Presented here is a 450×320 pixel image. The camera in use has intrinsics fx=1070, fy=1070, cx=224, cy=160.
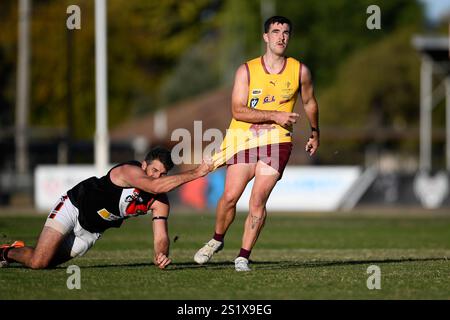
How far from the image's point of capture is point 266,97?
1198cm

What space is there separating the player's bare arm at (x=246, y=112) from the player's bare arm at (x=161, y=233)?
1251mm

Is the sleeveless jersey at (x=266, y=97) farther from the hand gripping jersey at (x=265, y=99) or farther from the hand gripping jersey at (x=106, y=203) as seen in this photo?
the hand gripping jersey at (x=106, y=203)

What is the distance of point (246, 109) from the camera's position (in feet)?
38.8

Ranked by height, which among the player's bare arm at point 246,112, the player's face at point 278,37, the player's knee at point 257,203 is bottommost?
the player's knee at point 257,203

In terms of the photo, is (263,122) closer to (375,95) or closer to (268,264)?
(268,264)

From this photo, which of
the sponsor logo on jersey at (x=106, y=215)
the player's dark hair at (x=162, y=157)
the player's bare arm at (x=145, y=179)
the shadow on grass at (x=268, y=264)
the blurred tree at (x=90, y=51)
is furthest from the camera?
the blurred tree at (x=90, y=51)

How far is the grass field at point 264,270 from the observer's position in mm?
9914

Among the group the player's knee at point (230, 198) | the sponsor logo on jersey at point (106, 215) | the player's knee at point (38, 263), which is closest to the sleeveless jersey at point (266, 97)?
the player's knee at point (230, 198)

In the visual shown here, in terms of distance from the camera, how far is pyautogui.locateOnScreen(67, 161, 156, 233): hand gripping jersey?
1155 cm

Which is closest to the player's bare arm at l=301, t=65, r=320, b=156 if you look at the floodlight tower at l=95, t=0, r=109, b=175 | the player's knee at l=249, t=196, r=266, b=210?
the player's knee at l=249, t=196, r=266, b=210

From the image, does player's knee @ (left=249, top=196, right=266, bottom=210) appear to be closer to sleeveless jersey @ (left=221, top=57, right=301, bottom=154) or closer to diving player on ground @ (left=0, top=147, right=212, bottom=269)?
sleeveless jersey @ (left=221, top=57, right=301, bottom=154)

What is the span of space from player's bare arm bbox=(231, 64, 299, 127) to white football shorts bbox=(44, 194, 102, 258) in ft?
6.88

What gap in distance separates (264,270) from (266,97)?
1953 millimetres
